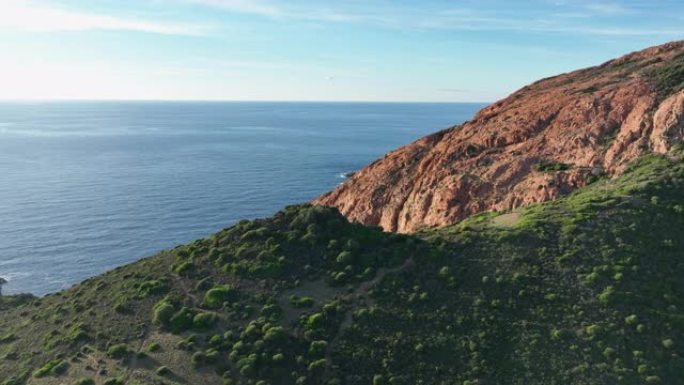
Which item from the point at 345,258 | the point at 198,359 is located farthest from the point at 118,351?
the point at 345,258

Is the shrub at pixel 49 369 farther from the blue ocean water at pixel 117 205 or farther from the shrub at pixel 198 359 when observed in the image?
the blue ocean water at pixel 117 205

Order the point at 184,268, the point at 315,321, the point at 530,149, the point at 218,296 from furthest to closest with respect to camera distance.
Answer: the point at 530,149 → the point at 184,268 → the point at 218,296 → the point at 315,321

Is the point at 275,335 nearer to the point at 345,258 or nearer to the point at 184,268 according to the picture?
the point at 345,258

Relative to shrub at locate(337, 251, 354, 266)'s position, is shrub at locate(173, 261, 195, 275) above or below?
below

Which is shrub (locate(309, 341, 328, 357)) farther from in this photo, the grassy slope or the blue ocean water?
the blue ocean water

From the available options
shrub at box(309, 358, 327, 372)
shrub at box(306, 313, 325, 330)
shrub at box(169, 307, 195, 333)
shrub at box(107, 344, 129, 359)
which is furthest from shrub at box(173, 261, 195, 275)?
shrub at box(309, 358, 327, 372)

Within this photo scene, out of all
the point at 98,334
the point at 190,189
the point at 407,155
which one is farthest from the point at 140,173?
the point at 98,334
